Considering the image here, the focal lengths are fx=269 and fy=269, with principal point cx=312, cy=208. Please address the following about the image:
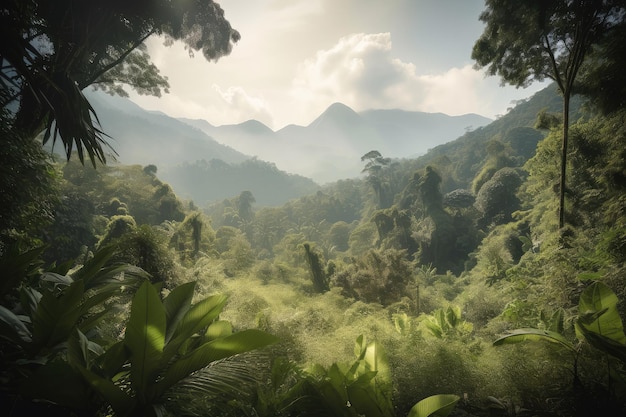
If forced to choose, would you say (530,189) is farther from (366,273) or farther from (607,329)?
(607,329)

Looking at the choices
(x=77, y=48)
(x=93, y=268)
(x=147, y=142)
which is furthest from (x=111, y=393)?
(x=147, y=142)

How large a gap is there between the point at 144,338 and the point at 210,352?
0.35 metres

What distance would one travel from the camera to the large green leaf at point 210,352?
1.43 meters

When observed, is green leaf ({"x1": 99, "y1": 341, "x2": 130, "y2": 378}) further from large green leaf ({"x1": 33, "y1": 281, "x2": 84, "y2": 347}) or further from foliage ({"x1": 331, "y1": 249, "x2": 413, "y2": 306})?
foliage ({"x1": 331, "y1": 249, "x2": 413, "y2": 306})

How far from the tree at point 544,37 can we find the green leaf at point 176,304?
735 cm

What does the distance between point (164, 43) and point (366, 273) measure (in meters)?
10.5

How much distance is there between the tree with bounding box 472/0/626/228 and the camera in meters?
5.08

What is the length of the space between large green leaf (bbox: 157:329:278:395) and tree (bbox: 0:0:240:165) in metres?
3.00

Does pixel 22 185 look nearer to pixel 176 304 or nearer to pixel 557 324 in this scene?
pixel 176 304

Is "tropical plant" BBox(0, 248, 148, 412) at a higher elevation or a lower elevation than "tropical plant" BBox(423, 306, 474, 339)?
higher

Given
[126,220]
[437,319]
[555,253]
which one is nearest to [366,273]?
[437,319]

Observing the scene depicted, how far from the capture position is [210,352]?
148 centimetres

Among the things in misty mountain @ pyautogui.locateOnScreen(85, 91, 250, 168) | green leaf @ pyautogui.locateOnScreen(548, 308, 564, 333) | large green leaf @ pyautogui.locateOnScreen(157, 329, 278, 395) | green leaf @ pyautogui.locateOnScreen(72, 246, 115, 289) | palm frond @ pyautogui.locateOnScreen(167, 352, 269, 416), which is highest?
misty mountain @ pyautogui.locateOnScreen(85, 91, 250, 168)

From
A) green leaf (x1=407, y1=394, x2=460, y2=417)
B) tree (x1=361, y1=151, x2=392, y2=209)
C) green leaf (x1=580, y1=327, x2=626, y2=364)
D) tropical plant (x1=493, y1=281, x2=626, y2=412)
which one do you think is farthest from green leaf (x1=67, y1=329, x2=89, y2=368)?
tree (x1=361, y1=151, x2=392, y2=209)
